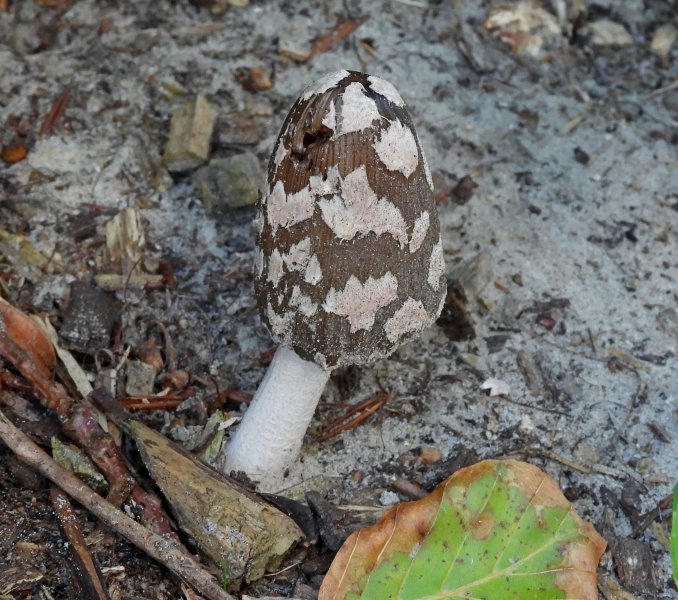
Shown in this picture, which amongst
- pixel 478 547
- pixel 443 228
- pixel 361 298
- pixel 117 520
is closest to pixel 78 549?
pixel 117 520

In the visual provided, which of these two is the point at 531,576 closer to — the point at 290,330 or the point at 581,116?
the point at 290,330

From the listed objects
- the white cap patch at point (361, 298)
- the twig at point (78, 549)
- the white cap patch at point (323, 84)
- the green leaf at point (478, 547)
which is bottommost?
the green leaf at point (478, 547)

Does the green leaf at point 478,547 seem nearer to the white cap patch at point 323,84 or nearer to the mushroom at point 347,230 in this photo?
the mushroom at point 347,230

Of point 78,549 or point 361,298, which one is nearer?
point 361,298

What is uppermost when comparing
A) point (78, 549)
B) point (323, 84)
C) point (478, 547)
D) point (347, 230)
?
point (323, 84)

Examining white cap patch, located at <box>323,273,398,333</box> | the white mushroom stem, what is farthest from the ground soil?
white cap patch, located at <box>323,273,398,333</box>

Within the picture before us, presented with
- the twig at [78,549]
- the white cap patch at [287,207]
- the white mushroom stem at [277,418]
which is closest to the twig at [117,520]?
the twig at [78,549]

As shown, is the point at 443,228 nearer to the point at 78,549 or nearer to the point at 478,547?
the point at 478,547
